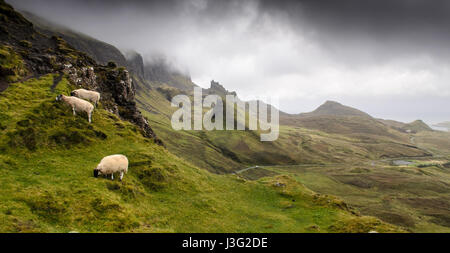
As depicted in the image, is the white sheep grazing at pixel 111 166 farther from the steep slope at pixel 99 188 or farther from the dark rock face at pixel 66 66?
the dark rock face at pixel 66 66

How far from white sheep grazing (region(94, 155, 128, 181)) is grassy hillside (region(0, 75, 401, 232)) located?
4.17 ft

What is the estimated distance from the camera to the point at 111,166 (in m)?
28.8

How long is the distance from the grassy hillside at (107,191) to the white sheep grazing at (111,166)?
1.27 metres

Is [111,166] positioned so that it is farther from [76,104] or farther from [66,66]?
[66,66]

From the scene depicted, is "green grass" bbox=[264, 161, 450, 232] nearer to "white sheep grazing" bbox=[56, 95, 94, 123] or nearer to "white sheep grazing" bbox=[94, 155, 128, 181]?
"white sheep grazing" bbox=[94, 155, 128, 181]

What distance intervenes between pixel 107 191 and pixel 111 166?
3704 mm

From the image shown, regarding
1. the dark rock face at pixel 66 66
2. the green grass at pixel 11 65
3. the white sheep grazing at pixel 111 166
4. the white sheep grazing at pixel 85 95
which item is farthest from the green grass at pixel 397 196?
the green grass at pixel 11 65

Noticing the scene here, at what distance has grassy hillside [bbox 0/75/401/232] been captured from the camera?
824 inches

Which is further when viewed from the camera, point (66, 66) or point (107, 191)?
point (66, 66)

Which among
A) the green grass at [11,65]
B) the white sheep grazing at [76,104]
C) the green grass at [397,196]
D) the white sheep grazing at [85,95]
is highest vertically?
the green grass at [11,65]

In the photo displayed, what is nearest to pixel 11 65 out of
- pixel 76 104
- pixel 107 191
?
→ pixel 76 104

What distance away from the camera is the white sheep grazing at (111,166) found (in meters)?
28.2

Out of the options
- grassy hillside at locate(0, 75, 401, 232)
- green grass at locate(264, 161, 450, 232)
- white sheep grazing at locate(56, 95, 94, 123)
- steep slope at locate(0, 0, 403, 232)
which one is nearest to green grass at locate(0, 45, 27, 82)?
steep slope at locate(0, 0, 403, 232)
